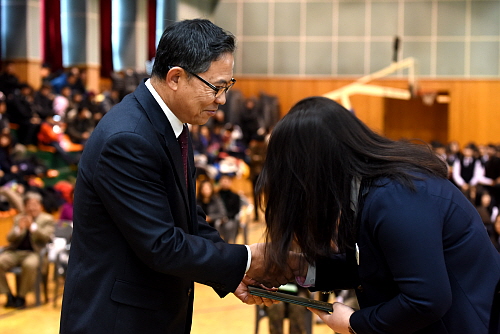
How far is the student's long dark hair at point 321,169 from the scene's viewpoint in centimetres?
176

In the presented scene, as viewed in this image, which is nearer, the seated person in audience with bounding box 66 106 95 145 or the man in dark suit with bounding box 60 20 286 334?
the man in dark suit with bounding box 60 20 286 334

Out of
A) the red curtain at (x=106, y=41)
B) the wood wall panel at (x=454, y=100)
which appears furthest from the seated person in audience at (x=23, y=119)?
the wood wall panel at (x=454, y=100)

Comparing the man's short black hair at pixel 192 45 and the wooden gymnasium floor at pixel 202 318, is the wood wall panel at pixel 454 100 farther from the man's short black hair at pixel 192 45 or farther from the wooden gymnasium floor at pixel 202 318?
the man's short black hair at pixel 192 45

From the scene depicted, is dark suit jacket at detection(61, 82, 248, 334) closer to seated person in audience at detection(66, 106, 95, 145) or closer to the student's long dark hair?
the student's long dark hair

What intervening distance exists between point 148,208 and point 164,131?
0.87ft

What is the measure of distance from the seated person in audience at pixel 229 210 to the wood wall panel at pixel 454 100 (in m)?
9.22

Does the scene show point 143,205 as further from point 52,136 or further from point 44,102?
point 44,102

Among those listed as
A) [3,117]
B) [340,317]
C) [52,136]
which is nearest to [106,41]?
[52,136]

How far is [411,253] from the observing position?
1636 mm

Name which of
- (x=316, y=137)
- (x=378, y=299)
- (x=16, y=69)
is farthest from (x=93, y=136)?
(x=16, y=69)

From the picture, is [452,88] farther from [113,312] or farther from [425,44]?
[113,312]

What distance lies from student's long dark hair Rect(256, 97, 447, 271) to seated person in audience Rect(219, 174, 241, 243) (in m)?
6.53

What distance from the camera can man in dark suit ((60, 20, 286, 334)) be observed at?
184 centimetres

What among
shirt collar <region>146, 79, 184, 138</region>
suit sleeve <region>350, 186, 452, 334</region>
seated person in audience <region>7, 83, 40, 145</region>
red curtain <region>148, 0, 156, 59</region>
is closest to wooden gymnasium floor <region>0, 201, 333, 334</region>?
shirt collar <region>146, 79, 184, 138</region>
